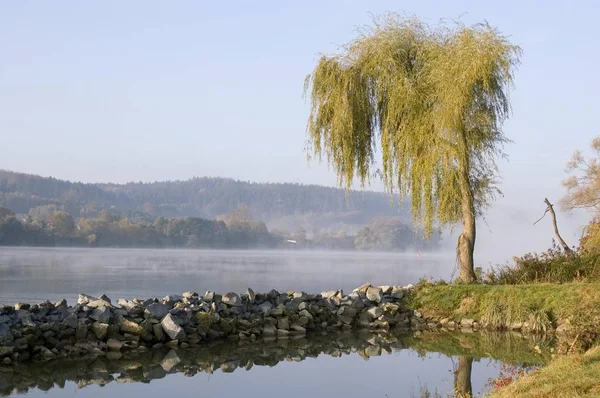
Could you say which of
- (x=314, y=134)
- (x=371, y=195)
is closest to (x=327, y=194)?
(x=371, y=195)

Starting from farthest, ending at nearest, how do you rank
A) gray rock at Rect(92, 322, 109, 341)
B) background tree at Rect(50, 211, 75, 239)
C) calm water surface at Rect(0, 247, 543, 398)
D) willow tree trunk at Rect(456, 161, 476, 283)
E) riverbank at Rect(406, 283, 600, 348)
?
background tree at Rect(50, 211, 75, 239) < willow tree trunk at Rect(456, 161, 476, 283) < riverbank at Rect(406, 283, 600, 348) < gray rock at Rect(92, 322, 109, 341) < calm water surface at Rect(0, 247, 543, 398)

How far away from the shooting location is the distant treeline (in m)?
95.2

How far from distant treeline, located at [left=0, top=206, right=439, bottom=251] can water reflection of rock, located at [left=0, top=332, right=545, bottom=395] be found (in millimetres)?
64873

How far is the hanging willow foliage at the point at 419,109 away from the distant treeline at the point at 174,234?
59.9 m

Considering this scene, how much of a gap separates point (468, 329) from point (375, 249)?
344 ft

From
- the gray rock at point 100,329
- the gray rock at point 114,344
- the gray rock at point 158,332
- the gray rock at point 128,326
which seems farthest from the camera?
the gray rock at point 158,332

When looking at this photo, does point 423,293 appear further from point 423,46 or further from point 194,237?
point 194,237

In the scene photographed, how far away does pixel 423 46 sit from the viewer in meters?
21.3

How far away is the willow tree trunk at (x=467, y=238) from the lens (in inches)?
815

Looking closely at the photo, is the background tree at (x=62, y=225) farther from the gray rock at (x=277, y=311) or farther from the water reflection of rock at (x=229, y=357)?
the water reflection of rock at (x=229, y=357)

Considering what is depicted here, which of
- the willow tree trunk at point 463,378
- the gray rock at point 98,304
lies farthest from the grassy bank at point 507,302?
the gray rock at point 98,304

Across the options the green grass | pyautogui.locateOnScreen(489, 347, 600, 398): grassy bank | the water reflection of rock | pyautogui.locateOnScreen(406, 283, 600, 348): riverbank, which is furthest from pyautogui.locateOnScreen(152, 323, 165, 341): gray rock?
pyautogui.locateOnScreen(489, 347, 600, 398): grassy bank

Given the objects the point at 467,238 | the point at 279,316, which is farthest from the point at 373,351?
the point at 467,238

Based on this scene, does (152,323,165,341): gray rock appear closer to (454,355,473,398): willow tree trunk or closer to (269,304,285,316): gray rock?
(269,304,285,316): gray rock
